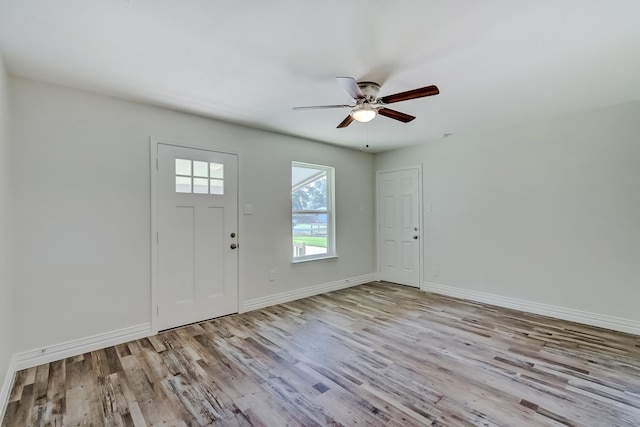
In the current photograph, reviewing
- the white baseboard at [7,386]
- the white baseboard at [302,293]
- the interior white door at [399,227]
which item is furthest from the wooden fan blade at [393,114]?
the white baseboard at [7,386]

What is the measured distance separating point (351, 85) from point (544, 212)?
3.07 meters

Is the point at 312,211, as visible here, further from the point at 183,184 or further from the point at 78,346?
the point at 78,346

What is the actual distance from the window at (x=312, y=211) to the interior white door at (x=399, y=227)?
3.42ft

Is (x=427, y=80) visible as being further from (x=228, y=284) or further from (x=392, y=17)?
(x=228, y=284)

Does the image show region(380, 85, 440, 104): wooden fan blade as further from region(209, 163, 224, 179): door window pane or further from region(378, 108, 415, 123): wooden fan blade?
region(209, 163, 224, 179): door window pane

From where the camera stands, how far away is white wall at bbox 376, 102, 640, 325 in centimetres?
313

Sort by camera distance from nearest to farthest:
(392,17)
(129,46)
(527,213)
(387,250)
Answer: (392,17) → (129,46) → (527,213) → (387,250)

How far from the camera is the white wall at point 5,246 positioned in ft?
6.72

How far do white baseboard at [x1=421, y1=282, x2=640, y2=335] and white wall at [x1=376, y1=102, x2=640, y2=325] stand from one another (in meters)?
0.05

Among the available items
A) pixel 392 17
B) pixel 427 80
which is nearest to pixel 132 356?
pixel 392 17

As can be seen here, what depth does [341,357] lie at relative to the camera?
2.58 meters

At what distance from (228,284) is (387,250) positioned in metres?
2.88

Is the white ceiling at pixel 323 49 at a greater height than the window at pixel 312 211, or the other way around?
the white ceiling at pixel 323 49

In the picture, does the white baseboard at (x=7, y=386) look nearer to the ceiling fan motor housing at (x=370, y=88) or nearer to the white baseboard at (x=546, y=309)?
the ceiling fan motor housing at (x=370, y=88)
